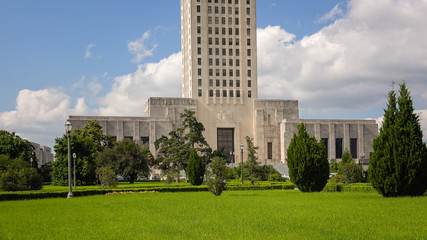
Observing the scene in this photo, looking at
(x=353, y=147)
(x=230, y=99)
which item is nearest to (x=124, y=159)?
(x=230, y=99)

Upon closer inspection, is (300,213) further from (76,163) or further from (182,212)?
(76,163)

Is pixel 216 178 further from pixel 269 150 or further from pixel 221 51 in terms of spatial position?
pixel 221 51

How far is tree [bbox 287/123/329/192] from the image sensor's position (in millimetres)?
27156

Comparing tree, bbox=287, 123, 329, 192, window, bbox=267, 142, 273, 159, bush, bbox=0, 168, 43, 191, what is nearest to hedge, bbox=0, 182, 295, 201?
bush, bbox=0, 168, 43, 191

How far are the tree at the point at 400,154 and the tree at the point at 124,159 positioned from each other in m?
32.7

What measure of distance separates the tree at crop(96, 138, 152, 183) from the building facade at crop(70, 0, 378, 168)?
28512mm

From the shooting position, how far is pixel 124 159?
49125mm

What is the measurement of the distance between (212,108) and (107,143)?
22.7 meters

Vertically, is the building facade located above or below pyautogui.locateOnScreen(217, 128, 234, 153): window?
above

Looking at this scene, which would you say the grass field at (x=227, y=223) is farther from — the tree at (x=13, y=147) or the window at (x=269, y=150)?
the window at (x=269, y=150)

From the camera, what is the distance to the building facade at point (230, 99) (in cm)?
8056

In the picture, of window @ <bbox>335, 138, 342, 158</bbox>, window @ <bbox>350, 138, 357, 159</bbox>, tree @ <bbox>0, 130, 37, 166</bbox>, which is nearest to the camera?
tree @ <bbox>0, 130, 37, 166</bbox>

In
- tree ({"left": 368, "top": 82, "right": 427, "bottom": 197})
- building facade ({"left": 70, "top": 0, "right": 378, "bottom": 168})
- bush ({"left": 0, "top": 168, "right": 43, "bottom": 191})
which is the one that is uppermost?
building facade ({"left": 70, "top": 0, "right": 378, "bottom": 168})

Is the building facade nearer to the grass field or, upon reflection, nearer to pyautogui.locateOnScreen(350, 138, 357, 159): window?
pyautogui.locateOnScreen(350, 138, 357, 159): window
